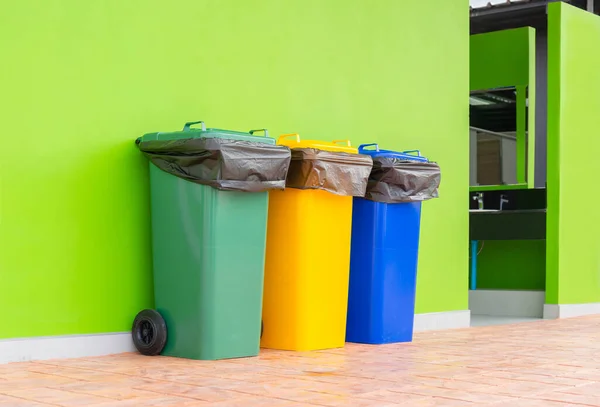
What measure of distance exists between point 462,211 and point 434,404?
3.65 m

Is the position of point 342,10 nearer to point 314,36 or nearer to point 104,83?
point 314,36

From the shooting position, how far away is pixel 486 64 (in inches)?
381

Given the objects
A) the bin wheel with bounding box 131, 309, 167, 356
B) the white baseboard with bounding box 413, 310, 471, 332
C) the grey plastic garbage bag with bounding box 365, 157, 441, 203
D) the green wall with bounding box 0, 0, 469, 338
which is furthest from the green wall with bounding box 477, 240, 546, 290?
the bin wheel with bounding box 131, 309, 167, 356

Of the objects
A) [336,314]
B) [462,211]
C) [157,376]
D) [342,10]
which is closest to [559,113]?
[462,211]

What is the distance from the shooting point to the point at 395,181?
4.73 m

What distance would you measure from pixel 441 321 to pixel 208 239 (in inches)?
106

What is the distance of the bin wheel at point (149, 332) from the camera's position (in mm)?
3893

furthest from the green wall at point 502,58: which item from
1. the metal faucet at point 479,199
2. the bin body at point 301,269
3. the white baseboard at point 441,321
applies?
the bin body at point 301,269

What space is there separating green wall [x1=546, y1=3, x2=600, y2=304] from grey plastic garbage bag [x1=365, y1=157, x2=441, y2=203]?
3040mm

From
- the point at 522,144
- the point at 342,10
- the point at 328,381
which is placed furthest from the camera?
the point at 522,144

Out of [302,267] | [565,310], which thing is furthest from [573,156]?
[302,267]

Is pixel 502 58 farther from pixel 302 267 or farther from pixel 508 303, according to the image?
pixel 302 267

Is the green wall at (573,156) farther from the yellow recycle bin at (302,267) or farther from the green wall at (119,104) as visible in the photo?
the yellow recycle bin at (302,267)

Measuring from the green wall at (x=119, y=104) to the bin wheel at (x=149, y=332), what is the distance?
10 centimetres
